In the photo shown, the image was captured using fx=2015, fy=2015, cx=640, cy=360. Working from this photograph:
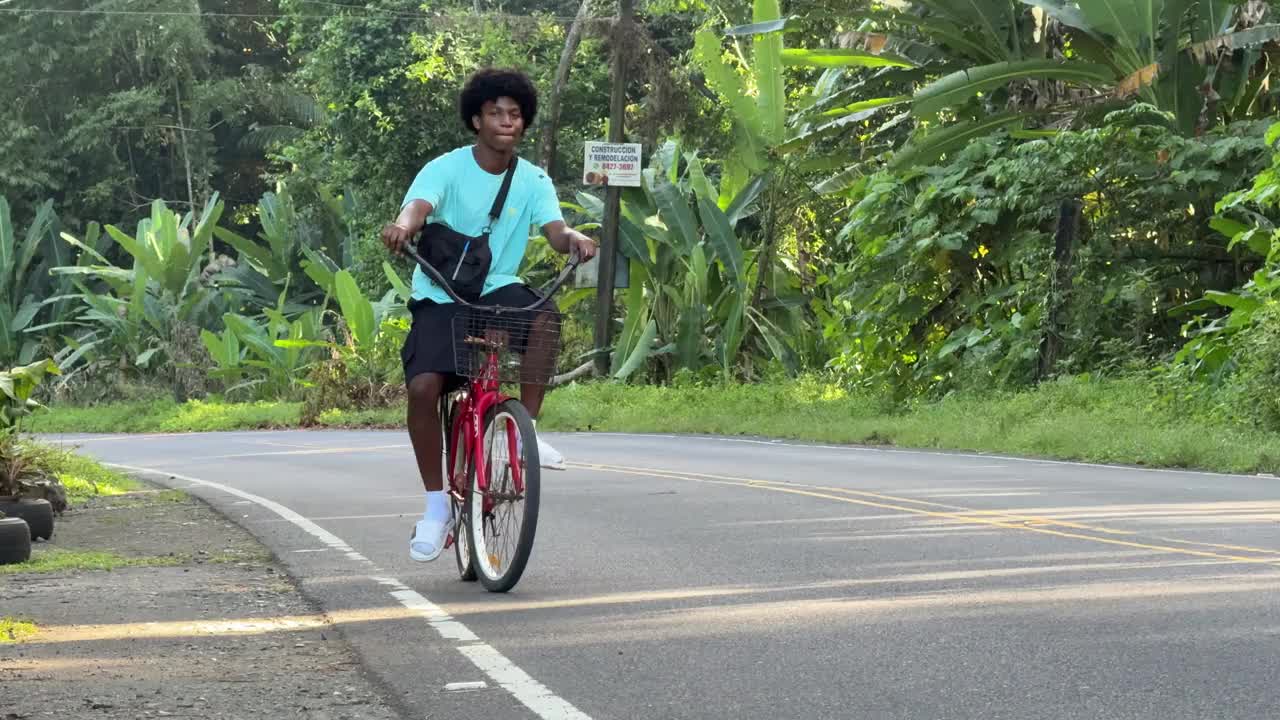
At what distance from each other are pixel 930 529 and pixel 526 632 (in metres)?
3.72

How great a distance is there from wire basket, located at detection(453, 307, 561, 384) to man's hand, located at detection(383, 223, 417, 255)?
1.20 feet

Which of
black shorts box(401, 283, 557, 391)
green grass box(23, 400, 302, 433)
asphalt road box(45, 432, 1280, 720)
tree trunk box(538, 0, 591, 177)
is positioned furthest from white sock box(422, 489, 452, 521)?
tree trunk box(538, 0, 591, 177)

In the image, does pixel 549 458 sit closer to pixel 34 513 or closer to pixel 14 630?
pixel 14 630

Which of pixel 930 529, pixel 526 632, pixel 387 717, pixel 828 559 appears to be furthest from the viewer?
pixel 930 529

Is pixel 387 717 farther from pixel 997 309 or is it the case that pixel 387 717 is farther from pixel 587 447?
pixel 997 309

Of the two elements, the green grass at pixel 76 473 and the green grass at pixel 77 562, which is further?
the green grass at pixel 76 473

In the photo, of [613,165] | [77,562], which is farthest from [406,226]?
[613,165]

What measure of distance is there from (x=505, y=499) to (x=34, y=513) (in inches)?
163

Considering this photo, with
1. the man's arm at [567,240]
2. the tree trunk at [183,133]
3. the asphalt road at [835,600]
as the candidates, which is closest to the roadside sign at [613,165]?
the asphalt road at [835,600]

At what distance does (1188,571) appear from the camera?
8.34m

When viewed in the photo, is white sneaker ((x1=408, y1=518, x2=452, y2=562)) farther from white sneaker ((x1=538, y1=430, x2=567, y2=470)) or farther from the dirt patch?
white sneaker ((x1=538, y1=430, x2=567, y2=470))

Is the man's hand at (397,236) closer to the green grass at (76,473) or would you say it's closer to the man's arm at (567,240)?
the man's arm at (567,240)

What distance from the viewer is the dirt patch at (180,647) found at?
6.09 metres

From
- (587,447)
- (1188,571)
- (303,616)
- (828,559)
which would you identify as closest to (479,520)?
(303,616)
